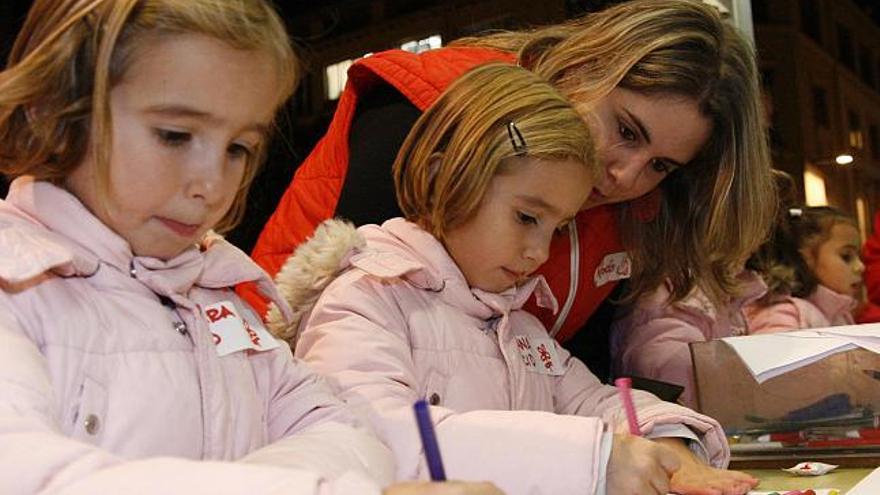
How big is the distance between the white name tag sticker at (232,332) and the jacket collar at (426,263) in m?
0.21

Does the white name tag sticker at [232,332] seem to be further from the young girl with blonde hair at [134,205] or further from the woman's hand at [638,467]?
the woman's hand at [638,467]

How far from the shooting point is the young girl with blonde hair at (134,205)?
0.76 m

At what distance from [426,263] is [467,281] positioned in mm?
57

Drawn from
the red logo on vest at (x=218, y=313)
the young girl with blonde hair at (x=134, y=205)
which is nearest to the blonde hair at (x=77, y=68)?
the young girl with blonde hair at (x=134, y=205)

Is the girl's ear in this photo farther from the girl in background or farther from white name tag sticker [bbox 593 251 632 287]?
white name tag sticker [bbox 593 251 632 287]

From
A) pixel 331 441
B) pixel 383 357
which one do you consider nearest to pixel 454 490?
pixel 331 441

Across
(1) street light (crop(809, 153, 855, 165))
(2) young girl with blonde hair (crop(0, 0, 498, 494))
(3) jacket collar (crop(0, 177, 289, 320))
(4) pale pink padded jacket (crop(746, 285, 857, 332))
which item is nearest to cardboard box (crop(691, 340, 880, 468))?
(2) young girl with blonde hair (crop(0, 0, 498, 494))

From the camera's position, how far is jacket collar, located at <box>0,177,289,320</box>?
29.7 inches

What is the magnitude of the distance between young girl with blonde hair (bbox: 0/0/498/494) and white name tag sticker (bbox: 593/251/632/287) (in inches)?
24.7

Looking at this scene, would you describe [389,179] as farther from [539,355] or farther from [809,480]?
[809,480]

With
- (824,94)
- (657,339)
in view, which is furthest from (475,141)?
(824,94)

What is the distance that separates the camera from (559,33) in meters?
1.46

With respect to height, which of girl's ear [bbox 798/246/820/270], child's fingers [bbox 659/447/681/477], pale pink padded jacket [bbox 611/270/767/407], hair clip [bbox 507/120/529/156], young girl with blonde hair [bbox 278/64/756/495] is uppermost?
hair clip [bbox 507/120/529/156]

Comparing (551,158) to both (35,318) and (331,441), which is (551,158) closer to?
(331,441)
